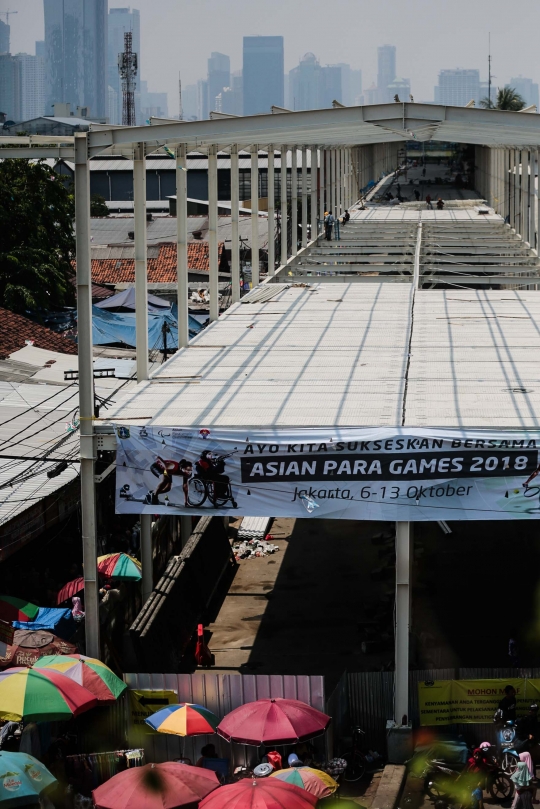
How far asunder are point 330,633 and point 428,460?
19.3 ft

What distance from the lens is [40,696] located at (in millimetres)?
13312

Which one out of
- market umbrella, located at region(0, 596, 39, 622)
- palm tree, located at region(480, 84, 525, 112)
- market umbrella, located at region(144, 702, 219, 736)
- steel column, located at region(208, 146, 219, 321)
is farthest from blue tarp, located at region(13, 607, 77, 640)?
palm tree, located at region(480, 84, 525, 112)

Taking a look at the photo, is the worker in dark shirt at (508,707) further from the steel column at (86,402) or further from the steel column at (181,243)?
the steel column at (181,243)

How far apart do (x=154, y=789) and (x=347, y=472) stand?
4.93 meters

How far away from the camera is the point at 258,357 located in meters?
20.1

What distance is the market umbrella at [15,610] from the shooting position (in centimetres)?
1647

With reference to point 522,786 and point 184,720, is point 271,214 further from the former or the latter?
point 522,786

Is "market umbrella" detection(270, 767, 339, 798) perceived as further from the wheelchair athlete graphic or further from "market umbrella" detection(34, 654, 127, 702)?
the wheelchair athlete graphic

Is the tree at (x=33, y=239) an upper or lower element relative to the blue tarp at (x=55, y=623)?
upper

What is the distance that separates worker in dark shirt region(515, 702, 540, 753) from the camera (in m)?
14.1

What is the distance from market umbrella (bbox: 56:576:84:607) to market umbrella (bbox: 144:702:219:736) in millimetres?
4490

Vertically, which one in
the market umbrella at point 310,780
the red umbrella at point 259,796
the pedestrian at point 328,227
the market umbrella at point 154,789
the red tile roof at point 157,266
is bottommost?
the market umbrella at point 310,780

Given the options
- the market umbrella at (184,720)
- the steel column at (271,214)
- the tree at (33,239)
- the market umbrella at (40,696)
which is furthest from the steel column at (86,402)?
the tree at (33,239)

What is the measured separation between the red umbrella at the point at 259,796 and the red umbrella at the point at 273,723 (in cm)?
144
